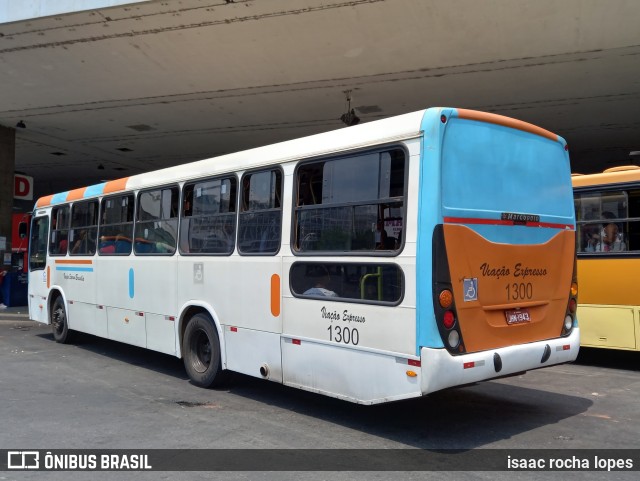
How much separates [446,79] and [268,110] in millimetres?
5006

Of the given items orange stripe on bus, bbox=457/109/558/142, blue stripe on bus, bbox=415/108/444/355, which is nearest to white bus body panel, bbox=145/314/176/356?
blue stripe on bus, bbox=415/108/444/355

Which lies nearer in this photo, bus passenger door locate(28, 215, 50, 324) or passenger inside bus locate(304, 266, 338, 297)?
passenger inside bus locate(304, 266, 338, 297)

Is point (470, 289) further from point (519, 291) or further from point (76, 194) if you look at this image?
point (76, 194)

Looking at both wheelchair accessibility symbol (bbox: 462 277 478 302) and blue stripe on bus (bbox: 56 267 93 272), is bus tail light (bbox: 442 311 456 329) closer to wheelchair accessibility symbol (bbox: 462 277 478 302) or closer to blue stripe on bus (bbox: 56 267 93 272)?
wheelchair accessibility symbol (bbox: 462 277 478 302)

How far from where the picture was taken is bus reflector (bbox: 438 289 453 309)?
15.5 ft

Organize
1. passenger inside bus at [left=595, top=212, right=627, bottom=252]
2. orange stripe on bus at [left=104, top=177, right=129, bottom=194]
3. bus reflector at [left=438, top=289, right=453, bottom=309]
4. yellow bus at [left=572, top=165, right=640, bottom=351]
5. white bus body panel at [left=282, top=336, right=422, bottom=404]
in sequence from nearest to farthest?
bus reflector at [left=438, top=289, right=453, bottom=309] < white bus body panel at [left=282, top=336, right=422, bottom=404] < yellow bus at [left=572, top=165, right=640, bottom=351] < passenger inside bus at [left=595, top=212, right=627, bottom=252] < orange stripe on bus at [left=104, top=177, right=129, bottom=194]

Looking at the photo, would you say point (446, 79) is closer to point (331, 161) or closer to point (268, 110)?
point (268, 110)

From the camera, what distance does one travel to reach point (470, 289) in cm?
496

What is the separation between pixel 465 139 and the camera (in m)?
5.10

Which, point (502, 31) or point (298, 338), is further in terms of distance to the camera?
point (502, 31)

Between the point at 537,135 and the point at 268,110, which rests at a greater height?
the point at 268,110

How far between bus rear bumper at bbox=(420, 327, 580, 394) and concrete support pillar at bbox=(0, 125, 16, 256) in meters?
17.1

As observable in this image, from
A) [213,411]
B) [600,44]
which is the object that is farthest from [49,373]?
[600,44]

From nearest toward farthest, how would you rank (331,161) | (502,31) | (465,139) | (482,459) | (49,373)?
(482,459) → (465,139) → (331,161) → (49,373) → (502,31)
